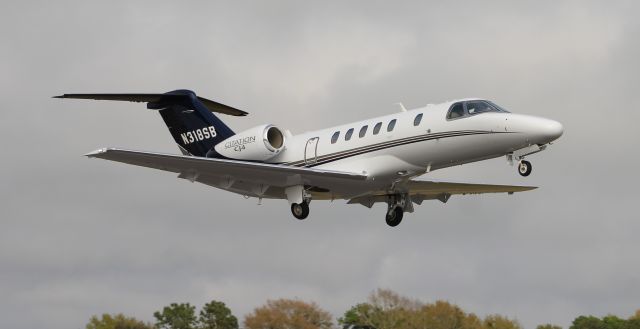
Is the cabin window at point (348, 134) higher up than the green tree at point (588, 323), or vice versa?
the green tree at point (588, 323)

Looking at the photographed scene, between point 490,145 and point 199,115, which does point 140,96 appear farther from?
point 490,145

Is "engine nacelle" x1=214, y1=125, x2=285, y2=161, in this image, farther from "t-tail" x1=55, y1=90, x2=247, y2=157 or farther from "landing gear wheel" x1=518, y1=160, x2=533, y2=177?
"landing gear wheel" x1=518, y1=160, x2=533, y2=177

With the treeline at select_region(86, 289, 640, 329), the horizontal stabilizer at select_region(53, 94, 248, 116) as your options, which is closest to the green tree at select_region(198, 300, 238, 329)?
the treeline at select_region(86, 289, 640, 329)

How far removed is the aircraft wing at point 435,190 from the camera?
31.2m

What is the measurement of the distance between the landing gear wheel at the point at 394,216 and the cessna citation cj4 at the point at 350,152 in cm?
3

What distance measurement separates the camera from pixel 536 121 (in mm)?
26547

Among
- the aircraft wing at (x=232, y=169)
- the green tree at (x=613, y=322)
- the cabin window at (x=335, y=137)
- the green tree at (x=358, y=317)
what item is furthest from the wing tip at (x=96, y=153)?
the green tree at (x=613, y=322)

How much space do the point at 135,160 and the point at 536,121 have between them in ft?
32.5

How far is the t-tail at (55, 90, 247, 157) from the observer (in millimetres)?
32875

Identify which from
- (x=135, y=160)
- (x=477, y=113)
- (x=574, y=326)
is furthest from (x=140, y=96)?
Answer: (x=574, y=326)

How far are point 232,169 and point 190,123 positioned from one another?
4.41 meters

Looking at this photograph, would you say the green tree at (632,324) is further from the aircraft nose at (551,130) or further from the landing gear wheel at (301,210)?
the aircraft nose at (551,130)

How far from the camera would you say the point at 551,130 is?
26.3 m

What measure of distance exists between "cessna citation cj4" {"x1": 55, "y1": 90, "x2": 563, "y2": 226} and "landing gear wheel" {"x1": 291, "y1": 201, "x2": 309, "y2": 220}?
1.0 inches
